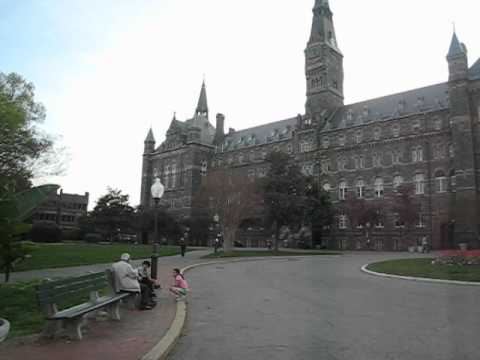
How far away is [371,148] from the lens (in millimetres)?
59750

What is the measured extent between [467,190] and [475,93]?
38.0ft

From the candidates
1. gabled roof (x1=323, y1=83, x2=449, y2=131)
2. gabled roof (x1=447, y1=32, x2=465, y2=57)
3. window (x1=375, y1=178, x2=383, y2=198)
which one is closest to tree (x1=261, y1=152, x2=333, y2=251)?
window (x1=375, y1=178, x2=383, y2=198)

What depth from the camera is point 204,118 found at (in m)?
90.3

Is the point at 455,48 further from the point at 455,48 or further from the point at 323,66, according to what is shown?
the point at 323,66

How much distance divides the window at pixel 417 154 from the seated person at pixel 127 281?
166 ft

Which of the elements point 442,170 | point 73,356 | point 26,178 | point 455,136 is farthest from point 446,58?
point 73,356

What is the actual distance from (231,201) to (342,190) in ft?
82.4

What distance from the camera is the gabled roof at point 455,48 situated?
50.8 metres

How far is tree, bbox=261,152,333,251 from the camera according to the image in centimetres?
4547

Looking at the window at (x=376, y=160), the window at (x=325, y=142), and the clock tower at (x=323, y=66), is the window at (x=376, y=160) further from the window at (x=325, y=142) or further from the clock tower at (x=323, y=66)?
the clock tower at (x=323, y=66)

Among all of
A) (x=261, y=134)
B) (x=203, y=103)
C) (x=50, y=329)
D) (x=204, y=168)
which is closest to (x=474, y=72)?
(x=261, y=134)

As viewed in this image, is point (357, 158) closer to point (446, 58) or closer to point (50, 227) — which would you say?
point (446, 58)

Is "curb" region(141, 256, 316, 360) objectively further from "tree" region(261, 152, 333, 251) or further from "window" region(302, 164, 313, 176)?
"window" region(302, 164, 313, 176)

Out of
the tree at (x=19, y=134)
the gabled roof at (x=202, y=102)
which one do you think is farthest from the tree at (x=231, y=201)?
the gabled roof at (x=202, y=102)
